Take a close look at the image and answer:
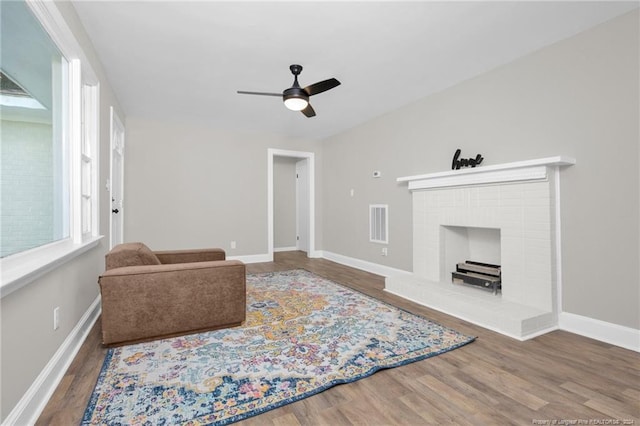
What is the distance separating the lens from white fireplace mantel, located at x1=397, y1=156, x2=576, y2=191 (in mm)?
2701

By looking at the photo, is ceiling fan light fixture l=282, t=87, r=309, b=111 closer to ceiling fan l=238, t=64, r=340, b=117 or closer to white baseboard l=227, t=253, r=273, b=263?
ceiling fan l=238, t=64, r=340, b=117

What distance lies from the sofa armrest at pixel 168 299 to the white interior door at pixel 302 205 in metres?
4.24

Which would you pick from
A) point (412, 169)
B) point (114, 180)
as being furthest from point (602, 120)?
point (114, 180)

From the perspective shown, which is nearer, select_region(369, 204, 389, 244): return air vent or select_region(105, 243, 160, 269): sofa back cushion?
select_region(105, 243, 160, 269): sofa back cushion

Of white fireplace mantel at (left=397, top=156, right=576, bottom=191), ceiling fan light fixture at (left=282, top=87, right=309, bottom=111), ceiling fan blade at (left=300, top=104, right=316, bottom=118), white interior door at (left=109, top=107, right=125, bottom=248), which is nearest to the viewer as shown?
white fireplace mantel at (left=397, top=156, right=576, bottom=191)

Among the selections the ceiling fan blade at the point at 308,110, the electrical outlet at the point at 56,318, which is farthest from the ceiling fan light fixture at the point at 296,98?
the electrical outlet at the point at 56,318

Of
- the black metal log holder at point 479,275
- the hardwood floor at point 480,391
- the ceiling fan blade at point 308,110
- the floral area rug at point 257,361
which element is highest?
the ceiling fan blade at point 308,110

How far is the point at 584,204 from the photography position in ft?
8.59

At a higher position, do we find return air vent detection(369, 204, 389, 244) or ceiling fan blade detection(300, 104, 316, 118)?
ceiling fan blade detection(300, 104, 316, 118)

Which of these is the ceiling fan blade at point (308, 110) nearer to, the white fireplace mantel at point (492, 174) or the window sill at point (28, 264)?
the white fireplace mantel at point (492, 174)

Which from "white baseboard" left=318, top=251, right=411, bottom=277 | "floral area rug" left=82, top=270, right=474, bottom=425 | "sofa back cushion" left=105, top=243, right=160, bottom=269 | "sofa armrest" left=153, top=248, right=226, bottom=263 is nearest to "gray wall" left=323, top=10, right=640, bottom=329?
"floral area rug" left=82, top=270, right=474, bottom=425

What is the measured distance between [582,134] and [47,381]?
4.12 meters

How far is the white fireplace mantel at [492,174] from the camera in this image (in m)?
2.70

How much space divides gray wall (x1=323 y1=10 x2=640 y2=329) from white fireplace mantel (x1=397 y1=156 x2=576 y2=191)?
0.20 metres
